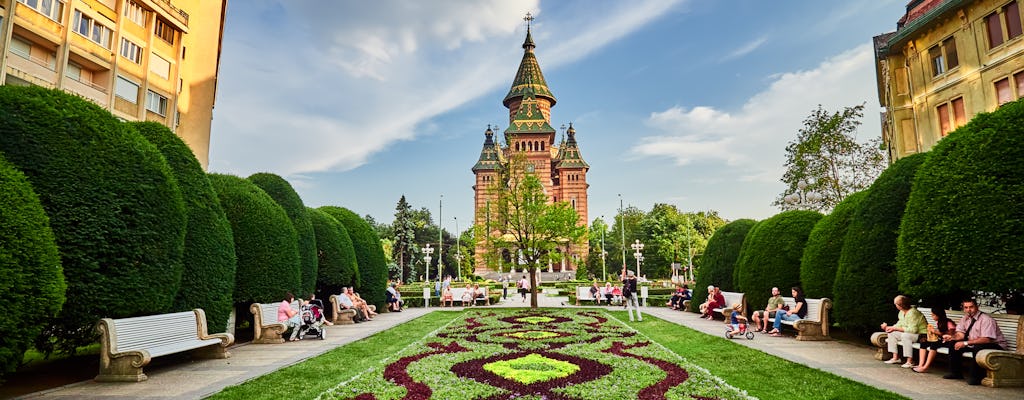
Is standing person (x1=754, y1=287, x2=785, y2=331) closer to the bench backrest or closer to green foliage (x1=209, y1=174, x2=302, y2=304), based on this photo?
green foliage (x1=209, y1=174, x2=302, y2=304)

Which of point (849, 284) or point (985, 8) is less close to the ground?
point (985, 8)

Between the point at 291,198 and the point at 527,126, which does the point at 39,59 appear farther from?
the point at 527,126

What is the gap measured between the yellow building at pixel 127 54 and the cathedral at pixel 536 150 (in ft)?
127

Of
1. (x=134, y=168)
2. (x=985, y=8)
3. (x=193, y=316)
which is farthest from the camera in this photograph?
(x=985, y=8)

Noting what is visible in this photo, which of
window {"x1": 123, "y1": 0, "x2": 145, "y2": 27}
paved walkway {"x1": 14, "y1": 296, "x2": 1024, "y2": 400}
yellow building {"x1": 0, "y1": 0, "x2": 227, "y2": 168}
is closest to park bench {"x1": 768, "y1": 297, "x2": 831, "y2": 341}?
paved walkway {"x1": 14, "y1": 296, "x2": 1024, "y2": 400}

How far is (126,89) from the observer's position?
26.9 metres

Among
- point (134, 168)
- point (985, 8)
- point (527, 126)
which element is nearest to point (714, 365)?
point (134, 168)

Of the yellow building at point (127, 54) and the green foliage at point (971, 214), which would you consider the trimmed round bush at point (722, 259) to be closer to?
the green foliage at point (971, 214)

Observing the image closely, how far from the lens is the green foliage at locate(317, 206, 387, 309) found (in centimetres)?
1948

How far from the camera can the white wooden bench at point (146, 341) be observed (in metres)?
7.30

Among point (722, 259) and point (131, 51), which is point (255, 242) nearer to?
point (722, 259)

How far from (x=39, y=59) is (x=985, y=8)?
128ft

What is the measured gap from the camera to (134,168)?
8.25 meters

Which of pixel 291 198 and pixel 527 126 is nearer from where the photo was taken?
pixel 291 198
